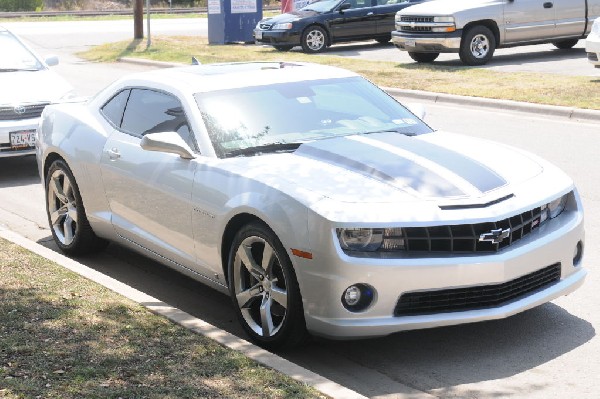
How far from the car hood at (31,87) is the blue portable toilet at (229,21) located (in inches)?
714

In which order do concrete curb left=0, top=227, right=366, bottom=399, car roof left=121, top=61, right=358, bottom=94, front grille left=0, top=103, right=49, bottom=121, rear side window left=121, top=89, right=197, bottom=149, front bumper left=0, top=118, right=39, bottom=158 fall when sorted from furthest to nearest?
front grille left=0, top=103, right=49, bottom=121 → front bumper left=0, top=118, right=39, bottom=158 → car roof left=121, top=61, right=358, bottom=94 → rear side window left=121, top=89, right=197, bottom=149 → concrete curb left=0, top=227, right=366, bottom=399

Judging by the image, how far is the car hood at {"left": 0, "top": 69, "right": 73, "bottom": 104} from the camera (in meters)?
12.6

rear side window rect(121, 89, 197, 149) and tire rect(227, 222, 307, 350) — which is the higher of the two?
rear side window rect(121, 89, 197, 149)

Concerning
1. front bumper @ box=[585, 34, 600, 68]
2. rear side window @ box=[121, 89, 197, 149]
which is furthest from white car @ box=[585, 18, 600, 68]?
rear side window @ box=[121, 89, 197, 149]

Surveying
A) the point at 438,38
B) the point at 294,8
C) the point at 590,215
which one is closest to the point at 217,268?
the point at 590,215

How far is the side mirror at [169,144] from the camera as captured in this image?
7.14 metres

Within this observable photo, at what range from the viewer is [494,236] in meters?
6.09

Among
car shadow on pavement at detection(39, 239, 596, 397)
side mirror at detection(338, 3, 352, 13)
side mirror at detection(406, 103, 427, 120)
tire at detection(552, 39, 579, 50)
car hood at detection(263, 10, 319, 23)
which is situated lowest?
tire at detection(552, 39, 579, 50)

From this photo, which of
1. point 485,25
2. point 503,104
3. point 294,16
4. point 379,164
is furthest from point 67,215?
point 294,16

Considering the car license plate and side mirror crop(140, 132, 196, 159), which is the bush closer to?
the car license plate

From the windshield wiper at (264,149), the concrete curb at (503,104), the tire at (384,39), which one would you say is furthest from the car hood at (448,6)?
the windshield wiper at (264,149)

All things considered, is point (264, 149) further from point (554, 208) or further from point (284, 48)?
point (284, 48)

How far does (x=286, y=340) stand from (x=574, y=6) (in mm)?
17546

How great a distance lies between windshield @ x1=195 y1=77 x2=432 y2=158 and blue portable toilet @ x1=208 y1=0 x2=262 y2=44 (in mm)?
23816
